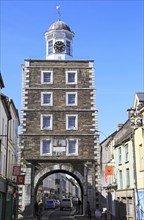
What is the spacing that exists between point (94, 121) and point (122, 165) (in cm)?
1078

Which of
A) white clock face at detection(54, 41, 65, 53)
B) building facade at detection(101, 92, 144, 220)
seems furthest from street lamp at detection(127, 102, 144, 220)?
white clock face at detection(54, 41, 65, 53)

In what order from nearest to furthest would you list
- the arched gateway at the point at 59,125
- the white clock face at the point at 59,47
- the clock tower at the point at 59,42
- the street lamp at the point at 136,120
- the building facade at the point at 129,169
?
the street lamp at the point at 136,120
the building facade at the point at 129,169
the arched gateway at the point at 59,125
the clock tower at the point at 59,42
the white clock face at the point at 59,47

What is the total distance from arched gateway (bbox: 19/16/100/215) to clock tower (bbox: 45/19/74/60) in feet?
5.21

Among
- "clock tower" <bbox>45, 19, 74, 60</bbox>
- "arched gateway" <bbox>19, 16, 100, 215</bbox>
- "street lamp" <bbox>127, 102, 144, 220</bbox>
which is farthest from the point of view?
"clock tower" <bbox>45, 19, 74, 60</bbox>

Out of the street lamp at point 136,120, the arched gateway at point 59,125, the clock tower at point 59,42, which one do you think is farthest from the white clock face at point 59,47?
the street lamp at point 136,120

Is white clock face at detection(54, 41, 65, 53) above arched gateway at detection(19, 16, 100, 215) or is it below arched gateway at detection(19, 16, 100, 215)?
above

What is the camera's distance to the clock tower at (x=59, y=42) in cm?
4553

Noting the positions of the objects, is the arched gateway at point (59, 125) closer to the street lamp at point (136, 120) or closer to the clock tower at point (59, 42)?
the clock tower at point (59, 42)

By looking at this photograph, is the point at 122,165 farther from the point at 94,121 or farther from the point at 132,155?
the point at 94,121

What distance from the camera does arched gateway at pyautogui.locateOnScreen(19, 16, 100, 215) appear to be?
3972cm

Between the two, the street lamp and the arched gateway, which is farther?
the arched gateway

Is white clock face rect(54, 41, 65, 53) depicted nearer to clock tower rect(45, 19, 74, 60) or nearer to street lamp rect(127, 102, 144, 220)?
clock tower rect(45, 19, 74, 60)

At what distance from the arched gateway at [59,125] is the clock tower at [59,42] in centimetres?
159

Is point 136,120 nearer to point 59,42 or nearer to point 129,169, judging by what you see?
point 129,169
